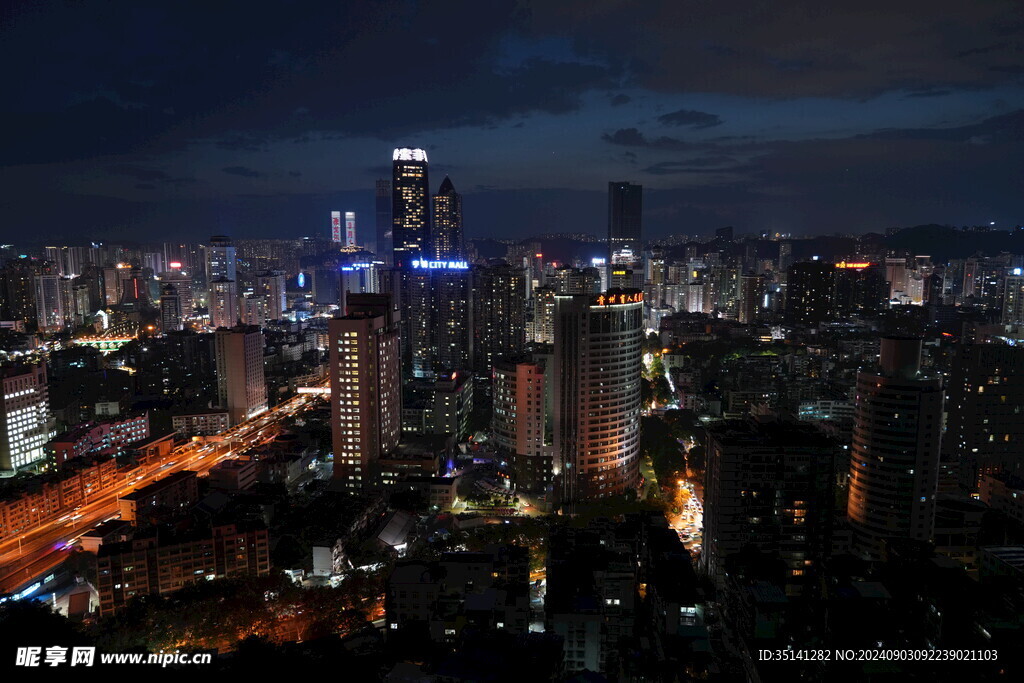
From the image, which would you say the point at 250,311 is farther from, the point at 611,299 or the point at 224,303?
the point at 611,299

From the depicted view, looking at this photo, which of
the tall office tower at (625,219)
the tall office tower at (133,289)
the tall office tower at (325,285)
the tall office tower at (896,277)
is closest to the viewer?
the tall office tower at (896,277)

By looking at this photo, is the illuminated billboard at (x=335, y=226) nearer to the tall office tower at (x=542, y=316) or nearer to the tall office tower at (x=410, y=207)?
the tall office tower at (x=410, y=207)

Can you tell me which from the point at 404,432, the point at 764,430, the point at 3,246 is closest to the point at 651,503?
the point at 764,430

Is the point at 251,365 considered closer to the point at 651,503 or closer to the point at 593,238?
the point at 651,503

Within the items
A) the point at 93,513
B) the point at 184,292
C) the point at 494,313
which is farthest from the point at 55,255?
the point at 93,513

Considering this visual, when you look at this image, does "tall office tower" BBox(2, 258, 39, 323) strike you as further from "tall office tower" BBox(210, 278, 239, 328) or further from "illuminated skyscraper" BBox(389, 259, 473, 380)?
"illuminated skyscraper" BBox(389, 259, 473, 380)

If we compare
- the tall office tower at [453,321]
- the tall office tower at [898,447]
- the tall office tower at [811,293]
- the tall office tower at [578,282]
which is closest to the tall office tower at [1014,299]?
the tall office tower at [811,293]
